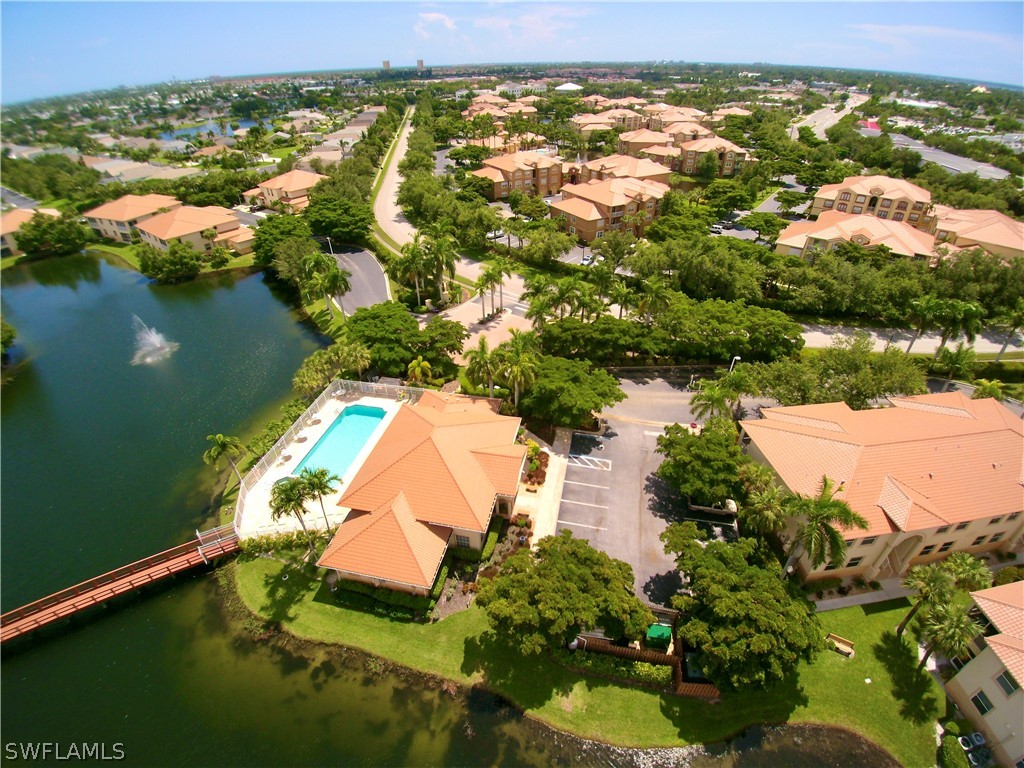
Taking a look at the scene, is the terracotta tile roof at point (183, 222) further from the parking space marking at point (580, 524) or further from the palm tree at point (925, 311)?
the palm tree at point (925, 311)

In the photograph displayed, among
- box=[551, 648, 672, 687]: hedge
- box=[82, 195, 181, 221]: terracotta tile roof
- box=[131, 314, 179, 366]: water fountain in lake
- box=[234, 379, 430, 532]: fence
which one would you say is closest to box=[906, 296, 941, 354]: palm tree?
box=[551, 648, 672, 687]: hedge

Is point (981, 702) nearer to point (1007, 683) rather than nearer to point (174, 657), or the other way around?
point (1007, 683)

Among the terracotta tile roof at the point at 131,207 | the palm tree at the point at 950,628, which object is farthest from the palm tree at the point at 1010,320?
the terracotta tile roof at the point at 131,207

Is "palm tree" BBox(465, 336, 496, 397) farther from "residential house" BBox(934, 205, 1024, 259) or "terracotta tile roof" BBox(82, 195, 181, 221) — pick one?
"terracotta tile roof" BBox(82, 195, 181, 221)

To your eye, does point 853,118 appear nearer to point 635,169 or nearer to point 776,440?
point 635,169

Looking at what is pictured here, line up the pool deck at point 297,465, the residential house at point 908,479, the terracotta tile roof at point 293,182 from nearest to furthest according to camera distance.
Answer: the residential house at point 908,479
the pool deck at point 297,465
the terracotta tile roof at point 293,182

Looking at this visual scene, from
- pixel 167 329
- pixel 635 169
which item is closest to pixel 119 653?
pixel 167 329
